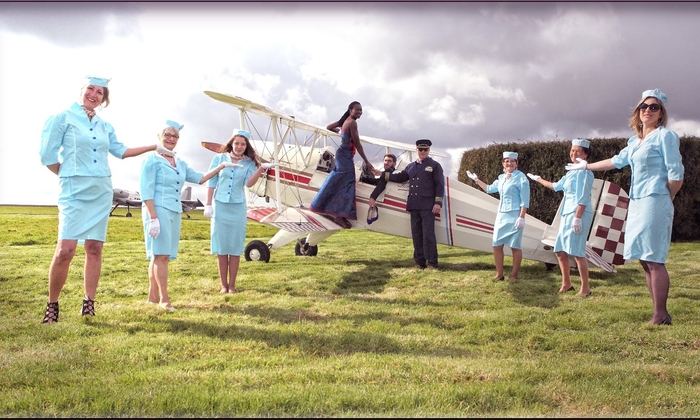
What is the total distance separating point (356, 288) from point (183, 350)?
10.8 ft

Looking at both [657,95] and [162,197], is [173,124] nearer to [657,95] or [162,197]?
[162,197]

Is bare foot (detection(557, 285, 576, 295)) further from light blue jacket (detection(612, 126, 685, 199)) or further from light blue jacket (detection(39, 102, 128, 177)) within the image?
light blue jacket (detection(39, 102, 128, 177))

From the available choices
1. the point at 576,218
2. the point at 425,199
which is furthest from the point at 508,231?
the point at 425,199

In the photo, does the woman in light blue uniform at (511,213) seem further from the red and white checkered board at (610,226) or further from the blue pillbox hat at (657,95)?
the blue pillbox hat at (657,95)

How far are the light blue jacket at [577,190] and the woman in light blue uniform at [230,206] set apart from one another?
379cm

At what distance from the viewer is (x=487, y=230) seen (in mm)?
8047

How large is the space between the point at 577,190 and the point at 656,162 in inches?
60.2

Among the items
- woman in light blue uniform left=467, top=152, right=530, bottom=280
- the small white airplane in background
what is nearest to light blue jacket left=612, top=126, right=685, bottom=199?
woman in light blue uniform left=467, top=152, right=530, bottom=280

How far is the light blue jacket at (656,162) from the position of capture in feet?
14.6

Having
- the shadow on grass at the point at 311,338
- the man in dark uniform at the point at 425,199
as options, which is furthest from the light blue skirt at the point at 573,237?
the shadow on grass at the point at 311,338

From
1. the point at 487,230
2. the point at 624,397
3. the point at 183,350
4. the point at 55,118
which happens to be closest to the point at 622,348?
the point at 624,397

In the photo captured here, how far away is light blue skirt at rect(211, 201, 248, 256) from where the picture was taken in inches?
243

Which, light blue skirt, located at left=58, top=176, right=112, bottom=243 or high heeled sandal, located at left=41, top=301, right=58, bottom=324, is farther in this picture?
high heeled sandal, located at left=41, top=301, right=58, bottom=324

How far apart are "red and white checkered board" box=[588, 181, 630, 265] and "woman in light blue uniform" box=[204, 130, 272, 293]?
4.75 m
